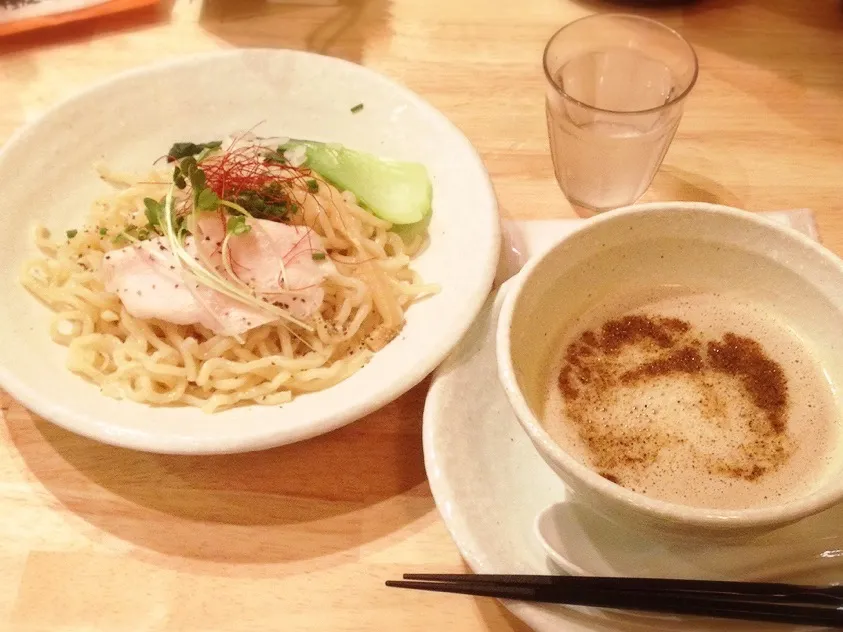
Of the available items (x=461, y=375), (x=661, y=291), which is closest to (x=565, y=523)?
(x=461, y=375)

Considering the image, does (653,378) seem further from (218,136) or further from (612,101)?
(218,136)

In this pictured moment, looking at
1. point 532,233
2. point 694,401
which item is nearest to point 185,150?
point 532,233

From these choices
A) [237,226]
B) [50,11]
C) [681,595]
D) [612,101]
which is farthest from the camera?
[50,11]

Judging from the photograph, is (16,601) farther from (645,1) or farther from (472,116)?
(645,1)

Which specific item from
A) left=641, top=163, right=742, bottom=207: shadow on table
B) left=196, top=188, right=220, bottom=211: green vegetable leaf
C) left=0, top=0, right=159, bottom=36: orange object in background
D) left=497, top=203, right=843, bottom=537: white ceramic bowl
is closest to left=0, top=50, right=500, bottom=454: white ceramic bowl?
left=497, top=203, right=843, bottom=537: white ceramic bowl

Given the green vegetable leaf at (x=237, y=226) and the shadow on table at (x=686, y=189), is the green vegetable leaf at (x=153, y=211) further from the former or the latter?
the shadow on table at (x=686, y=189)

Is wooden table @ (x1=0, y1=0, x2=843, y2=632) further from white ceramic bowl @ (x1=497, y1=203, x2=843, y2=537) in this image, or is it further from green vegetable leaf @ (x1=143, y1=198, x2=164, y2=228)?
green vegetable leaf @ (x1=143, y1=198, x2=164, y2=228)
